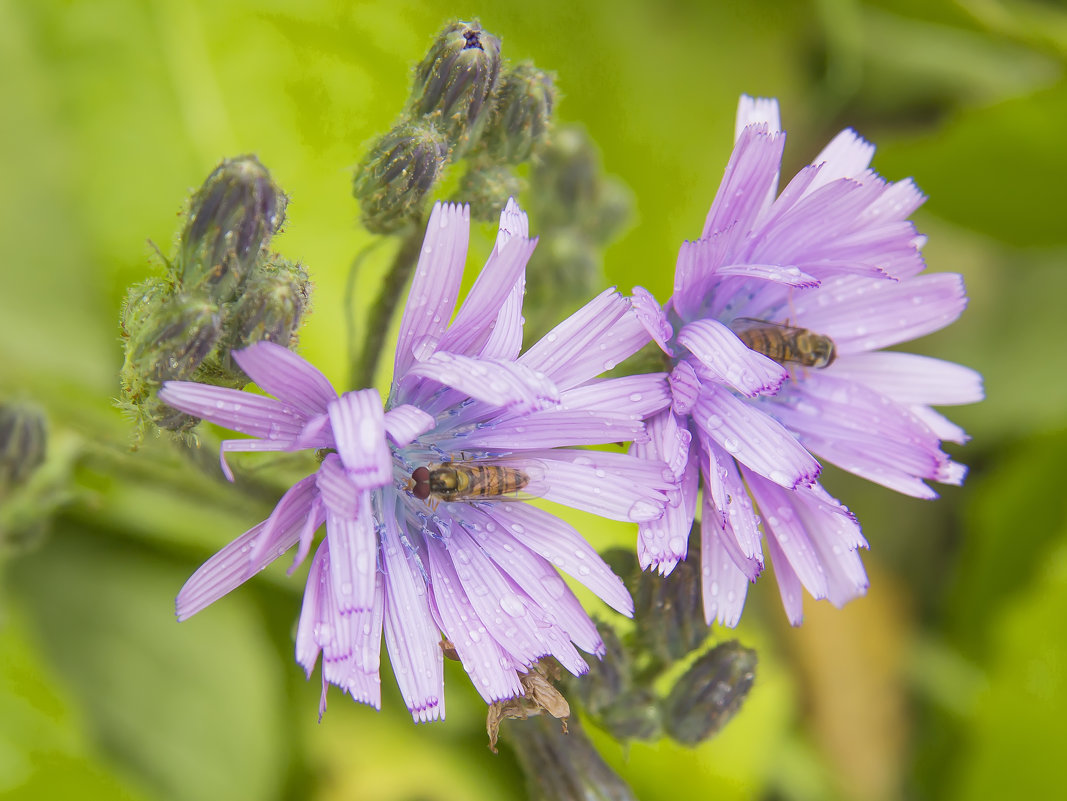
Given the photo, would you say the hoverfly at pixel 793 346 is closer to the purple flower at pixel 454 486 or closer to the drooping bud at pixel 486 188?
the purple flower at pixel 454 486

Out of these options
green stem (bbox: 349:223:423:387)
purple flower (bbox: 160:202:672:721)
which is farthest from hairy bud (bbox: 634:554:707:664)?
green stem (bbox: 349:223:423:387)

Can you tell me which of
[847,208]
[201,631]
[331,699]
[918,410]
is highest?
[847,208]

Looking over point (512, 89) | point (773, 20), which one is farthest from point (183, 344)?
point (773, 20)

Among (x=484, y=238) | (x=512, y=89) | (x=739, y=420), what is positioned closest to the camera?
(x=739, y=420)

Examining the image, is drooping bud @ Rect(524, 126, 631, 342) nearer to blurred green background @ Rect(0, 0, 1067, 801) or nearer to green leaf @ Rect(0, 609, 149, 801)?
blurred green background @ Rect(0, 0, 1067, 801)

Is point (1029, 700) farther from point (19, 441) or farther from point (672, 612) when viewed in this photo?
point (19, 441)

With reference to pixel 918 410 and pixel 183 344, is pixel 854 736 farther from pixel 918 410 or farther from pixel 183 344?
pixel 183 344

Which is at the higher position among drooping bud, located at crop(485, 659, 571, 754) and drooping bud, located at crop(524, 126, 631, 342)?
drooping bud, located at crop(524, 126, 631, 342)
